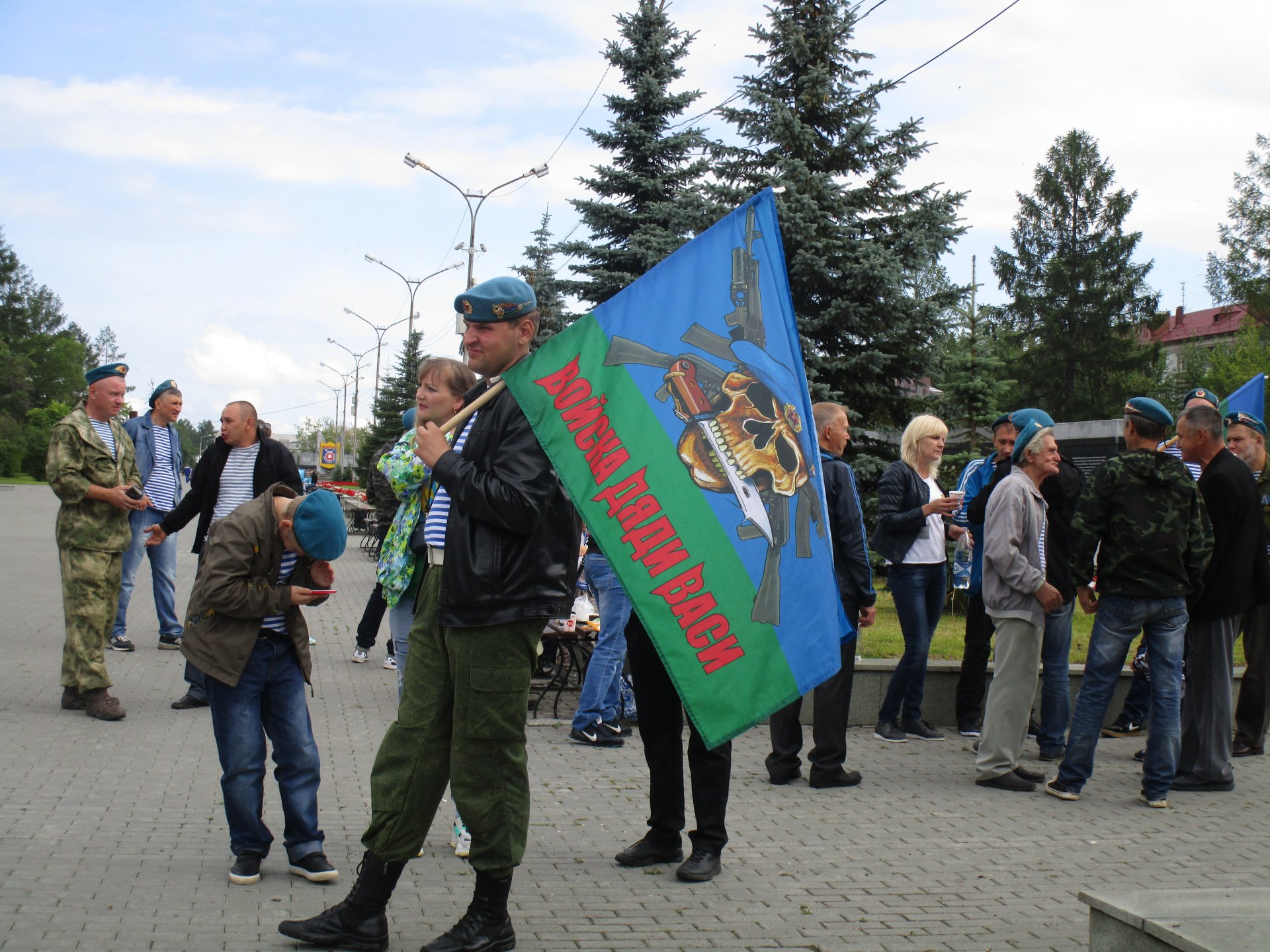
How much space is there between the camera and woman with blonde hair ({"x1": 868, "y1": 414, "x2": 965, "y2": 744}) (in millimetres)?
7738

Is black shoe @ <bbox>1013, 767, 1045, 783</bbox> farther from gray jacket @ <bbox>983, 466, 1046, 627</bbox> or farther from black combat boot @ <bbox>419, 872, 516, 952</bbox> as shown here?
black combat boot @ <bbox>419, 872, 516, 952</bbox>

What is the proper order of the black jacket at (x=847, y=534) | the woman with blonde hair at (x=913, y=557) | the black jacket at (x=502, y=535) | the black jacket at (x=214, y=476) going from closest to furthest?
the black jacket at (x=502, y=535) → the black jacket at (x=847, y=534) → the black jacket at (x=214, y=476) → the woman with blonde hair at (x=913, y=557)

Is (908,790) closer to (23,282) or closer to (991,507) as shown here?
(991,507)

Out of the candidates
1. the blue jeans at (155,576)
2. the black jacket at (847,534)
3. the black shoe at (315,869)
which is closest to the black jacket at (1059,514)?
the black jacket at (847,534)

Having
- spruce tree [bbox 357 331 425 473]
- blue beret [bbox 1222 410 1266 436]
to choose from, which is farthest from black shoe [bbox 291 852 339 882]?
spruce tree [bbox 357 331 425 473]

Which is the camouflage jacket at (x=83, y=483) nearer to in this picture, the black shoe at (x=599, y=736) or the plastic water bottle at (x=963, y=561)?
the black shoe at (x=599, y=736)

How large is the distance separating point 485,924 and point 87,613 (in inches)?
180

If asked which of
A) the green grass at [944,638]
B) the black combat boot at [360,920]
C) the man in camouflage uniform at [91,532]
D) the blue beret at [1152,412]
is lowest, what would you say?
the black combat boot at [360,920]

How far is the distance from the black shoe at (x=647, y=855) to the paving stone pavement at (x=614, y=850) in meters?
0.08

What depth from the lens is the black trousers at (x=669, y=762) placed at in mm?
Result: 4852

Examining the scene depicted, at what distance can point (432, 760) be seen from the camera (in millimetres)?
3955

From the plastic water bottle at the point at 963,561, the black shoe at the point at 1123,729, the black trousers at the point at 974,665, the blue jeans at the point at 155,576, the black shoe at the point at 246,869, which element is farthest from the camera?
the blue jeans at the point at 155,576

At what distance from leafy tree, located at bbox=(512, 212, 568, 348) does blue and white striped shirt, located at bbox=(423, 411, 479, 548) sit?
1267cm

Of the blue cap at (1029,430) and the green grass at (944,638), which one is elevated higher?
the blue cap at (1029,430)
